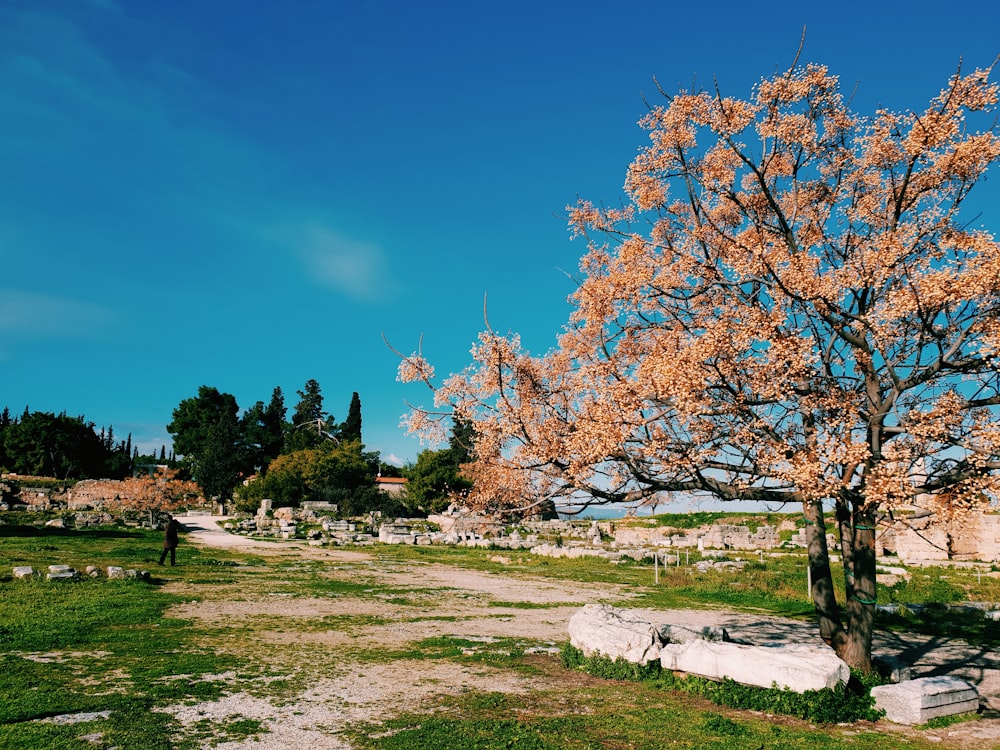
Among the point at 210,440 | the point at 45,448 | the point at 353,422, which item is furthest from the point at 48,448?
the point at 353,422

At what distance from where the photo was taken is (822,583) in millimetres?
13406

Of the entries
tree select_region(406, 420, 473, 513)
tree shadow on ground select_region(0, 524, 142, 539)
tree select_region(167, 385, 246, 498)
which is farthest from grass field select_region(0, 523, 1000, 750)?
tree select_region(167, 385, 246, 498)

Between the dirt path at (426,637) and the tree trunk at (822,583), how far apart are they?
2.32 metres

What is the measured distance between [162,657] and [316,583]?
41.5 ft

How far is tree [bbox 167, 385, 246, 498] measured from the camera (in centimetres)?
8844

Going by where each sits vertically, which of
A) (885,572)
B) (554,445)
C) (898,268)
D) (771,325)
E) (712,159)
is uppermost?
(712,159)

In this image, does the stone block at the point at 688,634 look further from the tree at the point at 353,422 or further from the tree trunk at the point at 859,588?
the tree at the point at 353,422

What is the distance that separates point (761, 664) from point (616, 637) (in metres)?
2.78

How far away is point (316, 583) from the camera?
24500 mm

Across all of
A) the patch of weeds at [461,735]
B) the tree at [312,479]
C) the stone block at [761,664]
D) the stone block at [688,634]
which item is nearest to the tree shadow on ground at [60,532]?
the tree at [312,479]

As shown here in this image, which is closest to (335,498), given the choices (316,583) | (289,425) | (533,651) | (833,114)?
(289,425)

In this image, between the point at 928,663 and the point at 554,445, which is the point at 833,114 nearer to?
the point at 554,445

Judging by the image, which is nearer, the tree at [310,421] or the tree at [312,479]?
the tree at [312,479]

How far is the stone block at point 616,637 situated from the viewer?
40.7ft
